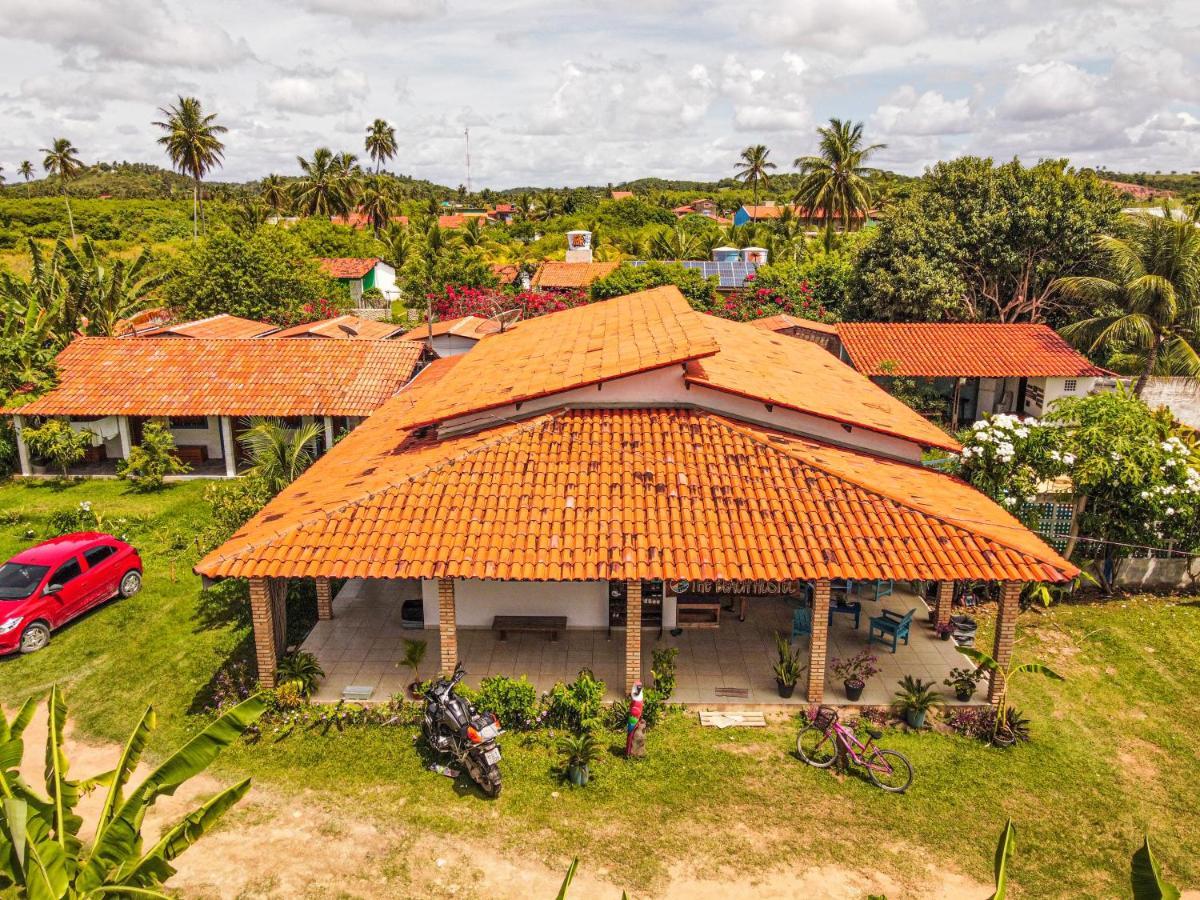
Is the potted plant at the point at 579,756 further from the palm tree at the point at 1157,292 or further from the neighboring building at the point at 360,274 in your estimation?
the neighboring building at the point at 360,274

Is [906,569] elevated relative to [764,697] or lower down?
elevated

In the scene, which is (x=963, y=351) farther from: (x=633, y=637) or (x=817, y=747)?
(x=633, y=637)

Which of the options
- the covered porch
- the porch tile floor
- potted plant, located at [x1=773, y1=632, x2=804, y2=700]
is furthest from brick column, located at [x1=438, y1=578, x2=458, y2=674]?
potted plant, located at [x1=773, y1=632, x2=804, y2=700]

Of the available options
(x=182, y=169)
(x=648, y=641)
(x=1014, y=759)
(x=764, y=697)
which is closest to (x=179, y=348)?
(x=648, y=641)

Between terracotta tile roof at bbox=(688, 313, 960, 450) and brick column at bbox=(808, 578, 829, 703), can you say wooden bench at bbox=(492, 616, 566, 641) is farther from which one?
terracotta tile roof at bbox=(688, 313, 960, 450)

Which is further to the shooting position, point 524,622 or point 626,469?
point 524,622

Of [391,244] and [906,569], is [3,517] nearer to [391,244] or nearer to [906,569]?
[906,569]
